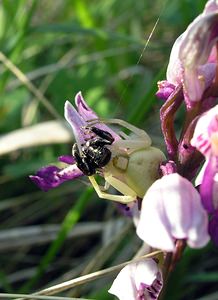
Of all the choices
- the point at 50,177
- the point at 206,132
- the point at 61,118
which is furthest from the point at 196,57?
the point at 61,118

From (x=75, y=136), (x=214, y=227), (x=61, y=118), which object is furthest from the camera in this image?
(x=61, y=118)

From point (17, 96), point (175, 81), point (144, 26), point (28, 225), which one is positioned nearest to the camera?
point (175, 81)

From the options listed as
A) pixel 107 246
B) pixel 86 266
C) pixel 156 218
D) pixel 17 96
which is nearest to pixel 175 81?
pixel 156 218

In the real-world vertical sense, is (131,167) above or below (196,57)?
below

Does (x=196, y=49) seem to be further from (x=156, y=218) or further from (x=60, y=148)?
(x=60, y=148)

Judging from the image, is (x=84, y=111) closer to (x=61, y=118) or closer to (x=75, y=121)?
(x=75, y=121)

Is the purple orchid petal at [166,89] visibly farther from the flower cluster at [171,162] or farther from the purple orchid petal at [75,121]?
the purple orchid petal at [75,121]
